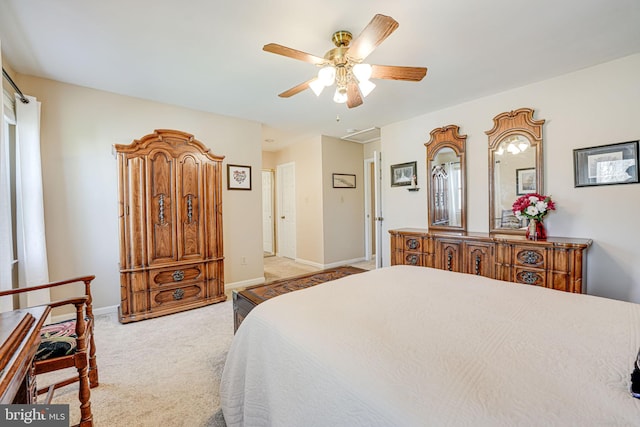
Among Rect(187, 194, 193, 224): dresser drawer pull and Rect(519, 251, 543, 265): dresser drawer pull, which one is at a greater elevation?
Rect(187, 194, 193, 224): dresser drawer pull

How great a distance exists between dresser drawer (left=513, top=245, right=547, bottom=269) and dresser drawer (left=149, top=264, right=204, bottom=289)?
3439 millimetres

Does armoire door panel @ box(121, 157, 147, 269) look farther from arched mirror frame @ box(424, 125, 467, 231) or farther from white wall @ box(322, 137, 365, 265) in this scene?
arched mirror frame @ box(424, 125, 467, 231)

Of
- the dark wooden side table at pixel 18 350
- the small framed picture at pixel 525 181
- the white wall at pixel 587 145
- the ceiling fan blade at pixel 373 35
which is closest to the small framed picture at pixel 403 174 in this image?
the white wall at pixel 587 145

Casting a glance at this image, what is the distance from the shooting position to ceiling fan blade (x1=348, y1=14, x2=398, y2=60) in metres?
1.45

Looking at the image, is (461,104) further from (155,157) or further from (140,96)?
(140,96)

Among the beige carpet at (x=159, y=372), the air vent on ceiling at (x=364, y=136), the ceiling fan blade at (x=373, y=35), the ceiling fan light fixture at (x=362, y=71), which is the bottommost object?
the beige carpet at (x=159, y=372)

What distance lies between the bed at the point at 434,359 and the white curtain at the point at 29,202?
2.36 m

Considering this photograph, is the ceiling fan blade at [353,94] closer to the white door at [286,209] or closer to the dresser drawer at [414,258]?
the dresser drawer at [414,258]

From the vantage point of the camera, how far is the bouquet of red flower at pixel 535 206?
277cm

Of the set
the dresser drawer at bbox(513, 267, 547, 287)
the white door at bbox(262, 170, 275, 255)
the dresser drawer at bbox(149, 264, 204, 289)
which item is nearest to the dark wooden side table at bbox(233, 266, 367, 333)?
the dresser drawer at bbox(149, 264, 204, 289)

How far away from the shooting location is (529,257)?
8.77 ft

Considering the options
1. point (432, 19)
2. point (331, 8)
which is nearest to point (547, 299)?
point (432, 19)

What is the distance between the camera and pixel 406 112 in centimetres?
389

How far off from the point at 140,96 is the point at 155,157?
2.99 ft
